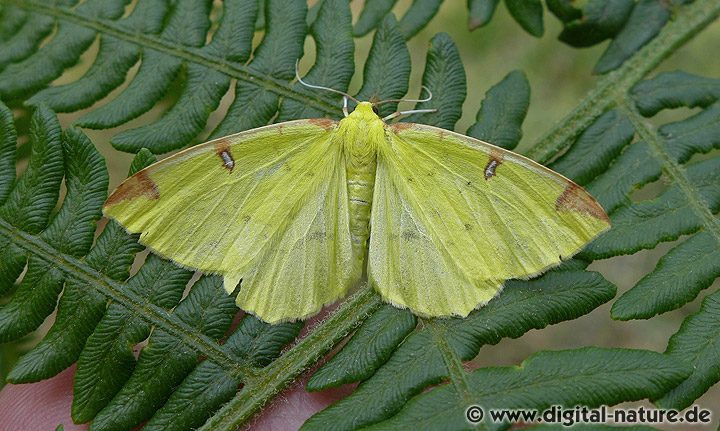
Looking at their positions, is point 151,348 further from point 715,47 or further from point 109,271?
point 715,47

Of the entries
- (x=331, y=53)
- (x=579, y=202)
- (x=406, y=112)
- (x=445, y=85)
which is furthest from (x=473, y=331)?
(x=331, y=53)

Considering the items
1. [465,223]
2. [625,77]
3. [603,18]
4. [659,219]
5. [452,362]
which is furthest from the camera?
[603,18]

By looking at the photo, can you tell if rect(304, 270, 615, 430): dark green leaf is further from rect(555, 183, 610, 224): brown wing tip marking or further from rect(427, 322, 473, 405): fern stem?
rect(555, 183, 610, 224): brown wing tip marking

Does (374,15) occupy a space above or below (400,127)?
above

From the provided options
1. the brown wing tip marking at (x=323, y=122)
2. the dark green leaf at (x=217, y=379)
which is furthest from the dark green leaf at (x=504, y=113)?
the dark green leaf at (x=217, y=379)

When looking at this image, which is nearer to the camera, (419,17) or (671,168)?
(671,168)

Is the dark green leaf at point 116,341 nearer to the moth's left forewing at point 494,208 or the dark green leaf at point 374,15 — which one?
the moth's left forewing at point 494,208

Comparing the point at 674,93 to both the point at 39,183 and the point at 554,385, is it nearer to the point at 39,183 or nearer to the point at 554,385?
the point at 554,385
